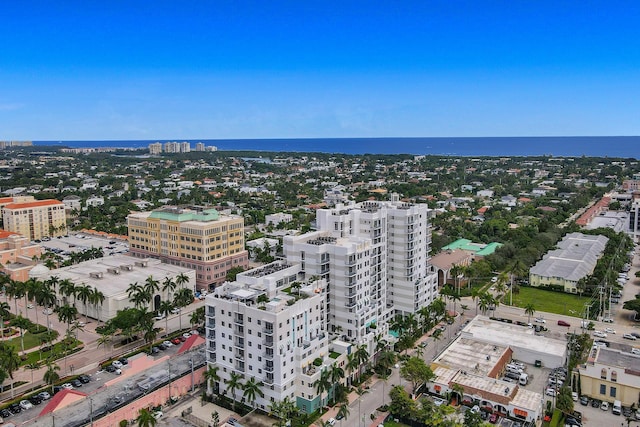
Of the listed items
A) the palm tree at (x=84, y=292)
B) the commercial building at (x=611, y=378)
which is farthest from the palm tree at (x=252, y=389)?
the commercial building at (x=611, y=378)

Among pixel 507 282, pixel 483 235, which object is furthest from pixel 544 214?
pixel 507 282

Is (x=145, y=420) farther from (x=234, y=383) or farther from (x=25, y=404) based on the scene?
(x=25, y=404)

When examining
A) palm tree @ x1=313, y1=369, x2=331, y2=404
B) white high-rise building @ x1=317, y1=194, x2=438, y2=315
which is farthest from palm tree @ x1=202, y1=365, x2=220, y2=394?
white high-rise building @ x1=317, y1=194, x2=438, y2=315

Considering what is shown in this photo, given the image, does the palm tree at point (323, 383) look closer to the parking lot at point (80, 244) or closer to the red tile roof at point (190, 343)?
the red tile roof at point (190, 343)

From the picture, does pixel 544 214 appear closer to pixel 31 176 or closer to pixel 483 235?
pixel 483 235

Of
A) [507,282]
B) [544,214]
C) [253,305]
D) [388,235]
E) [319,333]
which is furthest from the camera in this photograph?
[544,214]

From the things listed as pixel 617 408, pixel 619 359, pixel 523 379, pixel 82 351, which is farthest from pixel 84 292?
pixel 619 359
